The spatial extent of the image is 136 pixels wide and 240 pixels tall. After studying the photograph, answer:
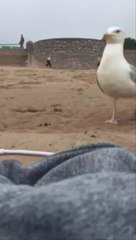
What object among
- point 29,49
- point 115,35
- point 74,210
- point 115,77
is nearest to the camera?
point 74,210

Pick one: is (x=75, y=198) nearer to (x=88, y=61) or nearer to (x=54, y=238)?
(x=54, y=238)

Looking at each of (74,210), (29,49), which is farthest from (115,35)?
(29,49)

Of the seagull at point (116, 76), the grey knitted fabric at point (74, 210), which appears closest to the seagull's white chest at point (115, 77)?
the seagull at point (116, 76)

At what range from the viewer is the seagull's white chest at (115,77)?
4848mm

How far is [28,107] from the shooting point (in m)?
5.98

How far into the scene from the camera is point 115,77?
4828 mm

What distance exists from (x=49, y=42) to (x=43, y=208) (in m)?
19.9

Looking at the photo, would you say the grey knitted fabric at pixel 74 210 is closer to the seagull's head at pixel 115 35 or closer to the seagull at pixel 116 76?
the seagull at pixel 116 76

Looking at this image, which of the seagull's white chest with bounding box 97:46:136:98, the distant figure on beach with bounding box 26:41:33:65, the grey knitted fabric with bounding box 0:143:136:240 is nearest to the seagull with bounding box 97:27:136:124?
the seagull's white chest with bounding box 97:46:136:98

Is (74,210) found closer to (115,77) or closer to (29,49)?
(115,77)

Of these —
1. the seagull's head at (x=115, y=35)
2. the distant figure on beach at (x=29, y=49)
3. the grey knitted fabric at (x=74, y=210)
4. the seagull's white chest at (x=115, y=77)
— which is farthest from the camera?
the distant figure on beach at (x=29, y=49)

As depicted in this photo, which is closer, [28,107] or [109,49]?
[109,49]

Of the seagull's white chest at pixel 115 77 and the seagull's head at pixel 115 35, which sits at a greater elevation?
the seagull's head at pixel 115 35

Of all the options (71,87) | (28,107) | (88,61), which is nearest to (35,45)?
(88,61)
